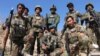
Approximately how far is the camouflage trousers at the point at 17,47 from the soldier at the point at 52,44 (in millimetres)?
891

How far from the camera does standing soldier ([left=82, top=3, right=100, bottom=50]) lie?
14945 millimetres

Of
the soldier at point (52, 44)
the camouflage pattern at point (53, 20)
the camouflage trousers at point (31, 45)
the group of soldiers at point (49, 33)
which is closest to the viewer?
the group of soldiers at point (49, 33)

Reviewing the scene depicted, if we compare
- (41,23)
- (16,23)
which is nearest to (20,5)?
(16,23)

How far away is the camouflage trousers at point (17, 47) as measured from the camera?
41.8 feet

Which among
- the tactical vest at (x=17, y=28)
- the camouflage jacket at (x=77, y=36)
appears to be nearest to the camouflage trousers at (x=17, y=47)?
the tactical vest at (x=17, y=28)

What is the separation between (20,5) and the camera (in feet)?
42.1

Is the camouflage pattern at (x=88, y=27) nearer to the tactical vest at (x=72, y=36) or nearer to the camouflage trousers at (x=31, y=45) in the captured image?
the camouflage trousers at (x=31, y=45)

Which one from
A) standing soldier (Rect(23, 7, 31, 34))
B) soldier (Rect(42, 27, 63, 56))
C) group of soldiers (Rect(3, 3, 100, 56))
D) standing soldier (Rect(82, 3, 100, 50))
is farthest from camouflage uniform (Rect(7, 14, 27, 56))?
standing soldier (Rect(82, 3, 100, 50))

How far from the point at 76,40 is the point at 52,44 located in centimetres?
192

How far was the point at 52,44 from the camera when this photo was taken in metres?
13.2

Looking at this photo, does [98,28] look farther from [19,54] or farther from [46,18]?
[19,54]

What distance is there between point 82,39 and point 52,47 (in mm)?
2120

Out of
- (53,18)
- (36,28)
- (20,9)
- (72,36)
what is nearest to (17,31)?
(20,9)

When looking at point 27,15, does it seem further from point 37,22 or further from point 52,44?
point 52,44
